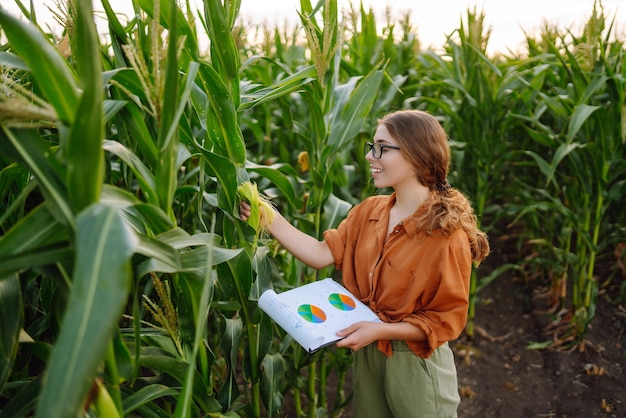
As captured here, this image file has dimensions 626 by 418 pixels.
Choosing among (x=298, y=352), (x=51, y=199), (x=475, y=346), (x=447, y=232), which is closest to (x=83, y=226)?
(x=51, y=199)

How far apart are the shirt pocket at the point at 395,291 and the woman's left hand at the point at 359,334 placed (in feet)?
0.43

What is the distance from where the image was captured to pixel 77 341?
0.64m

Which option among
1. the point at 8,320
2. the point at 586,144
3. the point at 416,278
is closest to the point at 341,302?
the point at 416,278

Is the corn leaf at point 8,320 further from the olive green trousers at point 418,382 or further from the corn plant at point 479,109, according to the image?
the corn plant at point 479,109

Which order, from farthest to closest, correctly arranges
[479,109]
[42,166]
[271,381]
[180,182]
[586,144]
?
1. [479,109]
2. [586,144]
3. [180,182]
4. [271,381]
5. [42,166]

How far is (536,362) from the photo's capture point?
9.79 ft

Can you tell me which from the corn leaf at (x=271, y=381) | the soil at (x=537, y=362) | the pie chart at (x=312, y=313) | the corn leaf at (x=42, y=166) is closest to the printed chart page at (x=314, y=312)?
the pie chart at (x=312, y=313)

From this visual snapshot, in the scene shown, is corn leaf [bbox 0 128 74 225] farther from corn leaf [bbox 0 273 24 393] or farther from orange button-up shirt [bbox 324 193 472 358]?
orange button-up shirt [bbox 324 193 472 358]

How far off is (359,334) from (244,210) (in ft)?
1.52

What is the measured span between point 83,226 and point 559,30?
323 centimetres

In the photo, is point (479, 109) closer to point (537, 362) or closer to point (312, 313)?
point (537, 362)

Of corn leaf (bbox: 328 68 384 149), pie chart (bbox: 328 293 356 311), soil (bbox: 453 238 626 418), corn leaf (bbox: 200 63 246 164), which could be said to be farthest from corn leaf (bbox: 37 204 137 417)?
soil (bbox: 453 238 626 418)

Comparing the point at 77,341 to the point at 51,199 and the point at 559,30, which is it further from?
the point at 559,30

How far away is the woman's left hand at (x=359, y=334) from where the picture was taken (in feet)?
4.67
